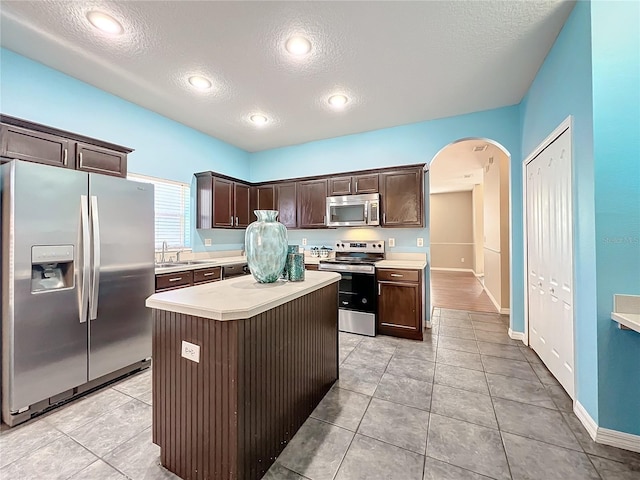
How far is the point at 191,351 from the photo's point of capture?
1.30 meters

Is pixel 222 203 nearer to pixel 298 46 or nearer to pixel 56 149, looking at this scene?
pixel 56 149

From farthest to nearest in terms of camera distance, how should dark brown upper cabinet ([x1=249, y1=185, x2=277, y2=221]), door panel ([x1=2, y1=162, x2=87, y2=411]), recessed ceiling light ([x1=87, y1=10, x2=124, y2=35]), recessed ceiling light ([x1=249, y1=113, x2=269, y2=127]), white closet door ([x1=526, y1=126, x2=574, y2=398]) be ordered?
dark brown upper cabinet ([x1=249, y1=185, x2=277, y2=221]), recessed ceiling light ([x1=249, y1=113, x2=269, y2=127]), white closet door ([x1=526, y1=126, x2=574, y2=398]), recessed ceiling light ([x1=87, y1=10, x2=124, y2=35]), door panel ([x1=2, y1=162, x2=87, y2=411])

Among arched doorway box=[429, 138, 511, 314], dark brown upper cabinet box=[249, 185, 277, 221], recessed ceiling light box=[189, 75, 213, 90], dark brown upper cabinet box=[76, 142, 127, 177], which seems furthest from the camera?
dark brown upper cabinet box=[249, 185, 277, 221]

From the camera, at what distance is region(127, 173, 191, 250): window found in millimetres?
3564

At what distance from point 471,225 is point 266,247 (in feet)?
29.4

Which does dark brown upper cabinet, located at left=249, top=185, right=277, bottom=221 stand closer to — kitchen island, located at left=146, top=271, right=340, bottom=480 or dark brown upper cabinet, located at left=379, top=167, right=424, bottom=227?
dark brown upper cabinet, located at left=379, top=167, right=424, bottom=227

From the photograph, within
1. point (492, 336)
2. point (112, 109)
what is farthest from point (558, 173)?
point (112, 109)

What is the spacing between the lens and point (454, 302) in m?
4.99

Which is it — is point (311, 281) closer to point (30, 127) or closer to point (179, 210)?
point (30, 127)

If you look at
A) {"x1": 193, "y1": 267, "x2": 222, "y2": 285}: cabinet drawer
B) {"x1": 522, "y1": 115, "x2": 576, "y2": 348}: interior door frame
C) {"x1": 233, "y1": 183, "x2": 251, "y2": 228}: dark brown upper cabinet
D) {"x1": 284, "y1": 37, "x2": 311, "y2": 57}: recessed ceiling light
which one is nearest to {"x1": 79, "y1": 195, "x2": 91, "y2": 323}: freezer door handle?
{"x1": 193, "y1": 267, "x2": 222, "y2": 285}: cabinet drawer

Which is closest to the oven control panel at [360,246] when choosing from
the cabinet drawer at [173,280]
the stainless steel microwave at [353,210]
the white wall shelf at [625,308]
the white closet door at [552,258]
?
the stainless steel microwave at [353,210]

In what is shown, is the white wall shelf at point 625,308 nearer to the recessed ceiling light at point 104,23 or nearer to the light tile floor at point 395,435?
the light tile floor at point 395,435

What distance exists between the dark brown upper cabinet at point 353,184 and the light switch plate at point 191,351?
311cm

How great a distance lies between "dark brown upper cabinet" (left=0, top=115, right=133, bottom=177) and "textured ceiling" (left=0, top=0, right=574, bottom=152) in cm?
73
